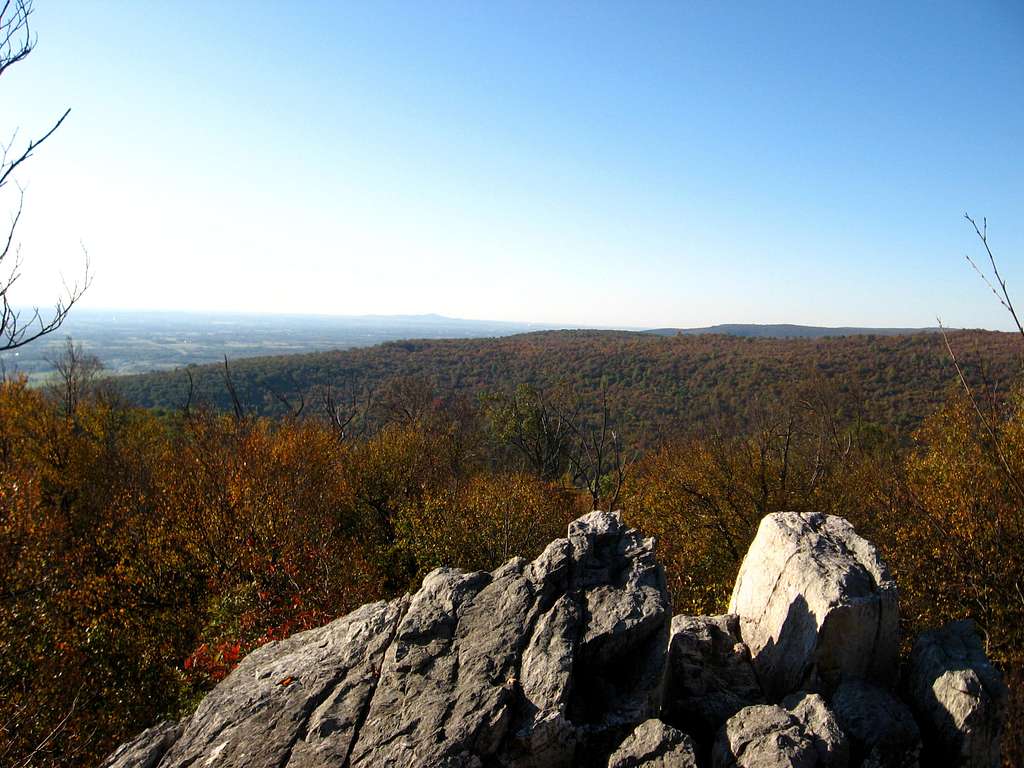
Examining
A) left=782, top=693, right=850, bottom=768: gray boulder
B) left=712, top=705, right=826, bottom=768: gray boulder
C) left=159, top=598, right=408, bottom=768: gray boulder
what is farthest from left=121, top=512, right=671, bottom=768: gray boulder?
left=782, top=693, right=850, bottom=768: gray boulder

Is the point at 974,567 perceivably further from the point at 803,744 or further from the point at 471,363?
the point at 471,363

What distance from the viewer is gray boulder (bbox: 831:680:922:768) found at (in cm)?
938

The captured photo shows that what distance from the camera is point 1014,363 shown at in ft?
211

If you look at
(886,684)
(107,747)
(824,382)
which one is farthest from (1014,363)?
(107,747)

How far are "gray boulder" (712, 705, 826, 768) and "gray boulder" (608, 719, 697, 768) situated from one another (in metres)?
0.76

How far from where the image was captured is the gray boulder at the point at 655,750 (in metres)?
8.89

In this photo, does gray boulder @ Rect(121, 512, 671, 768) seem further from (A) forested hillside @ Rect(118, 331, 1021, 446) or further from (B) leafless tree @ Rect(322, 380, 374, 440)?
(A) forested hillside @ Rect(118, 331, 1021, 446)

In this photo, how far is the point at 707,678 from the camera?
11477 millimetres

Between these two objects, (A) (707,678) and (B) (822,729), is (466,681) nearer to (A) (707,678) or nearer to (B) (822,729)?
(A) (707,678)

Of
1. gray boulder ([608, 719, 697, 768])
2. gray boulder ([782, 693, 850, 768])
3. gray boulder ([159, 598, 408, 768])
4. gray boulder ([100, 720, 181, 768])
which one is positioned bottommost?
gray boulder ([100, 720, 181, 768])

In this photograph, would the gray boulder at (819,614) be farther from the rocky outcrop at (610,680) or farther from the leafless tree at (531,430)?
the leafless tree at (531,430)

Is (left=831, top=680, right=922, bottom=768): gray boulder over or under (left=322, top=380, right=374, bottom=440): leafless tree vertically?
over

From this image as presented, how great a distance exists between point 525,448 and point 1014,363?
5917 centimetres

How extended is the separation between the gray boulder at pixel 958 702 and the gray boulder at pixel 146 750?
1399cm
